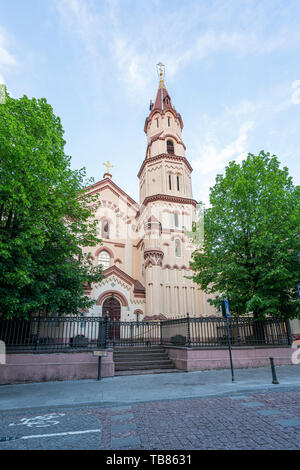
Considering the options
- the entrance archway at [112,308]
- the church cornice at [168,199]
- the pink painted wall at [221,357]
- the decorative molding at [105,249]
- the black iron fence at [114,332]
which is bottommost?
the pink painted wall at [221,357]

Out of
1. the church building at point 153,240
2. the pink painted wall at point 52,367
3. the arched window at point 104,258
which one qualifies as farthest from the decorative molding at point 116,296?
the pink painted wall at point 52,367

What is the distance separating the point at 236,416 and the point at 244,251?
11.0 metres

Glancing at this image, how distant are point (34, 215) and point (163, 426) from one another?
8964mm

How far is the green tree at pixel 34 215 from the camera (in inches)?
391

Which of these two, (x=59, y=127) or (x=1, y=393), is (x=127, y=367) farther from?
(x=59, y=127)

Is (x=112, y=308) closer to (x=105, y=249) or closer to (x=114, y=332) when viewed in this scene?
(x=105, y=249)

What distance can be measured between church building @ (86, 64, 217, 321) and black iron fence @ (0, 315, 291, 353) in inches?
265

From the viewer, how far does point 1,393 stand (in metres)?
8.16

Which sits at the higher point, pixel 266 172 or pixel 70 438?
pixel 266 172

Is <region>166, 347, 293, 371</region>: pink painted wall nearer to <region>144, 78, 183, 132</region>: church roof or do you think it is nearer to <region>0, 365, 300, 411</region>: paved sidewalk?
<region>0, 365, 300, 411</region>: paved sidewalk

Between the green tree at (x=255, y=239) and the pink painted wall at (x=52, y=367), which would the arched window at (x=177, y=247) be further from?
the pink painted wall at (x=52, y=367)

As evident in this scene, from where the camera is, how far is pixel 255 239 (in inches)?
543

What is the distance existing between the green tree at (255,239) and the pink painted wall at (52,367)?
7389 mm
